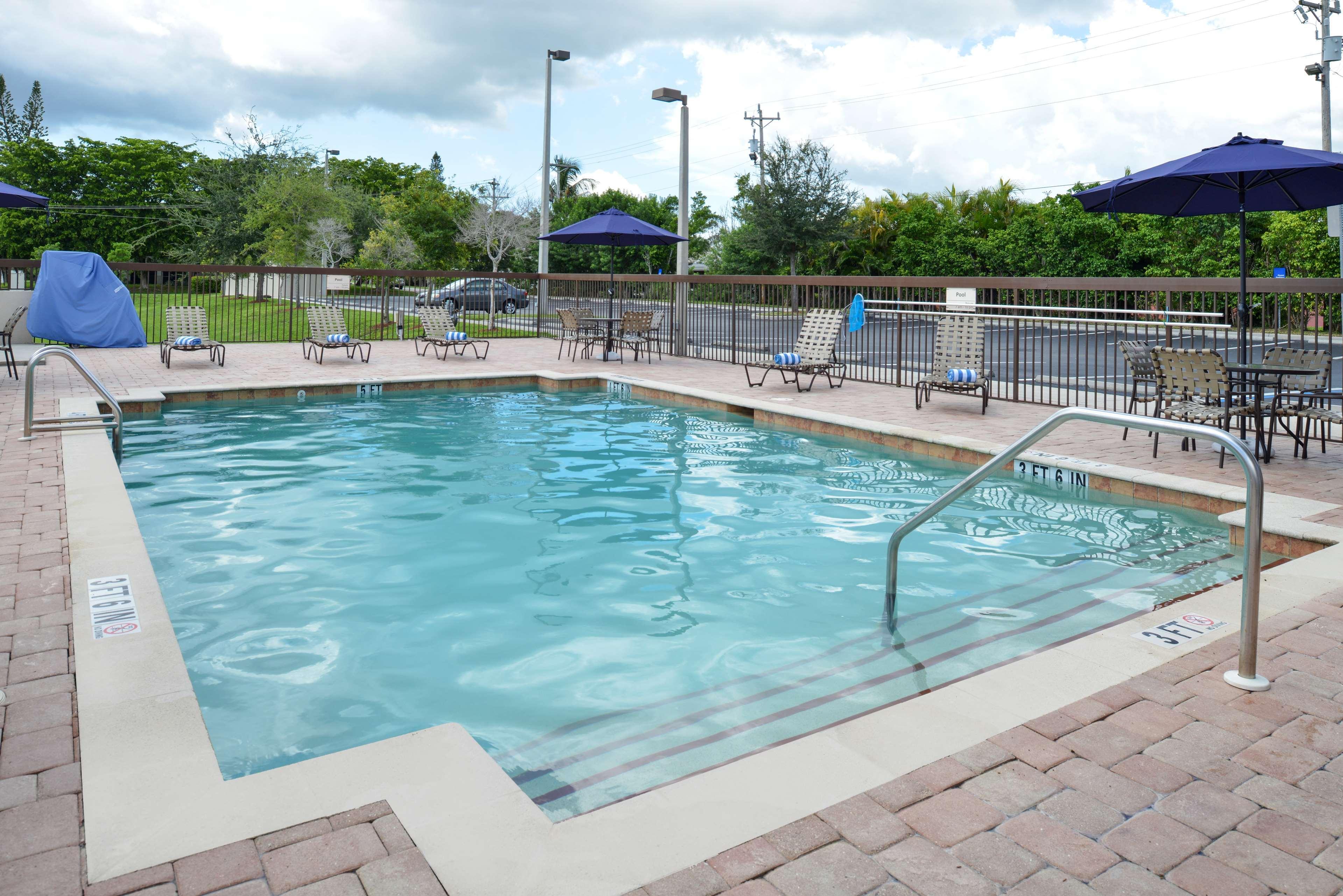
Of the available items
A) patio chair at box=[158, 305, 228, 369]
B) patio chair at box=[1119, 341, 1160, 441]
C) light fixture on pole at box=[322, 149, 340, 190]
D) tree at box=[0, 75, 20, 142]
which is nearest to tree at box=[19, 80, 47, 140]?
tree at box=[0, 75, 20, 142]

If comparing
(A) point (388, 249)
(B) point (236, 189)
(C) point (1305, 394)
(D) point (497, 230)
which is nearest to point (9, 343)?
(C) point (1305, 394)

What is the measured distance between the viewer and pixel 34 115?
272 feet

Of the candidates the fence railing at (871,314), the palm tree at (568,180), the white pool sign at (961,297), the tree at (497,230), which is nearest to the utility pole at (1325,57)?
the fence railing at (871,314)

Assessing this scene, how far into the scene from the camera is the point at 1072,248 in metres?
33.9

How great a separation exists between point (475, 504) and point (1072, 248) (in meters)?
32.0

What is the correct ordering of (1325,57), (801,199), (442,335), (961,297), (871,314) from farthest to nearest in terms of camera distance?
(801,199)
(1325,57)
(442,335)
(871,314)
(961,297)

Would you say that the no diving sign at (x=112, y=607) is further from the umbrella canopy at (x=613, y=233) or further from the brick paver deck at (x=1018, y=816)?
the umbrella canopy at (x=613, y=233)

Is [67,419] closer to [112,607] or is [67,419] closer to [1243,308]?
[112,607]

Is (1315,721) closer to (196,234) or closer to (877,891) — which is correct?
(877,891)

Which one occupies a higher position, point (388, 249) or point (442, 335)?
point (388, 249)

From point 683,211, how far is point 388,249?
29910 millimetres

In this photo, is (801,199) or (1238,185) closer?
(1238,185)

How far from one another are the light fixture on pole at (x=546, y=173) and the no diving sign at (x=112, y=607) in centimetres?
1675

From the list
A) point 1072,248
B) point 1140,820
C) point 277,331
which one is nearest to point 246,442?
point 1140,820
